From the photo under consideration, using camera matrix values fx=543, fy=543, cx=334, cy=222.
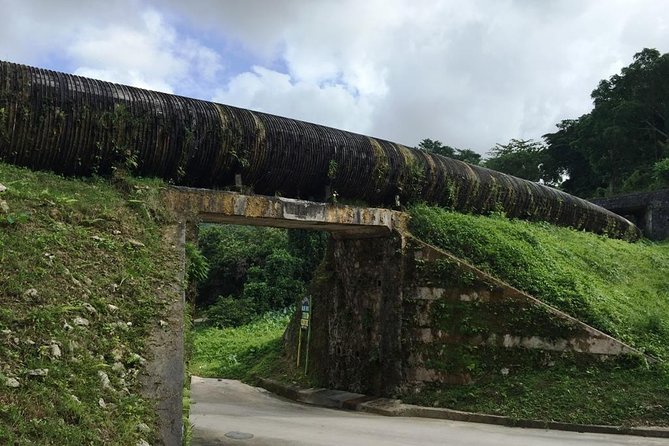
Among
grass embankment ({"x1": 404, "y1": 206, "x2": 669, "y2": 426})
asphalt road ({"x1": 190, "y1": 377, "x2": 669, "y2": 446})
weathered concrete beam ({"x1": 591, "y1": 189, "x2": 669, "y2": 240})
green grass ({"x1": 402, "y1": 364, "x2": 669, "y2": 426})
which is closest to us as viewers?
asphalt road ({"x1": 190, "y1": 377, "x2": 669, "y2": 446})

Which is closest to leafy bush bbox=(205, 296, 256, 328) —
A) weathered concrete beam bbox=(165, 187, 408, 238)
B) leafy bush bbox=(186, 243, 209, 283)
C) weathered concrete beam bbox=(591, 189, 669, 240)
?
weathered concrete beam bbox=(165, 187, 408, 238)

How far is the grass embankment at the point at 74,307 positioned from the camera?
139 inches

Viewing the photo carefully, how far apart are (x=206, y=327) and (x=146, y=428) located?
20.6m

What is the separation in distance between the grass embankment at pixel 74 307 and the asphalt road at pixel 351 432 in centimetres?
253

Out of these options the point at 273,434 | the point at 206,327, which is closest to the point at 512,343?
the point at 273,434

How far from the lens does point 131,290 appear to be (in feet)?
16.9

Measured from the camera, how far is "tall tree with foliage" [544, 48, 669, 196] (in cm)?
2773

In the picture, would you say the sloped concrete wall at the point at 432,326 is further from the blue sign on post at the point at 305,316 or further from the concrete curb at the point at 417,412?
the blue sign on post at the point at 305,316

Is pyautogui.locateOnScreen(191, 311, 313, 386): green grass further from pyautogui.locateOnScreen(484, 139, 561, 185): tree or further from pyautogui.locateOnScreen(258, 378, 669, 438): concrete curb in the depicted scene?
pyautogui.locateOnScreen(484, 139, 561, 185): tree

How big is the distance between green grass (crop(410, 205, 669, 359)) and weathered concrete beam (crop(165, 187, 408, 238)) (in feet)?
2.99

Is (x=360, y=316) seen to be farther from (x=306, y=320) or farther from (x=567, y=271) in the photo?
(x=567, y=271)

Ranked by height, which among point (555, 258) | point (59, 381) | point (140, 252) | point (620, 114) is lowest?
point (59, 381)

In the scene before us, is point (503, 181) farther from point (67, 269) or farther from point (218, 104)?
point (67, 269)

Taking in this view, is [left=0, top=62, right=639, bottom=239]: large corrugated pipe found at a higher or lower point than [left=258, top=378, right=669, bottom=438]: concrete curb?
higher
